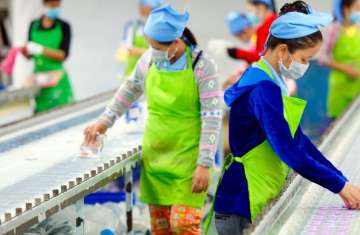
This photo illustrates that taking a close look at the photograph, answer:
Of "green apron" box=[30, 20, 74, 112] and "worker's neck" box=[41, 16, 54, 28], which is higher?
"worker's neck" box=[41, 16, 54, 28]

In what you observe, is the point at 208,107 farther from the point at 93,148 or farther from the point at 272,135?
the point at 272,135

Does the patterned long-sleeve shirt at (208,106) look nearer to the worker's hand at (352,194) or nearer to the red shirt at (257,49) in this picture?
the worker's hand at (352,194)

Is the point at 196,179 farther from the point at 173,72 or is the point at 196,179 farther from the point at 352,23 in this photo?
the point at 352,23

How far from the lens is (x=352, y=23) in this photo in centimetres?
545

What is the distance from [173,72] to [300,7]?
685mm

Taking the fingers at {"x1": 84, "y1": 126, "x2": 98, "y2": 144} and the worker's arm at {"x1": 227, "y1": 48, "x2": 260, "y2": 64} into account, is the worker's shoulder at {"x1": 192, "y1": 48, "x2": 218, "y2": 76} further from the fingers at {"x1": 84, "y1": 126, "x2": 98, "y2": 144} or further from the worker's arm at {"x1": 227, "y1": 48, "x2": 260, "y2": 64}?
the worker's arm at {"x1": 227, "y1": 48, "x2": 260, "y2": 64}

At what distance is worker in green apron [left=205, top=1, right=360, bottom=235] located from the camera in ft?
6.79

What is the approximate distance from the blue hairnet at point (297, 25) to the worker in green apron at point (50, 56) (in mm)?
3048

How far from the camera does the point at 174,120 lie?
9.29 feet

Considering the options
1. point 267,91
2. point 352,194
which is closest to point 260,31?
point 267,91

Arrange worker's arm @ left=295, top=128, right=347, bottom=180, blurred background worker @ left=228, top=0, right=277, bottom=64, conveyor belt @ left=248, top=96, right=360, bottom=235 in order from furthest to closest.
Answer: blurred background worker @ left=228, top=0, right=277, bottom=64
worker's arm @ left=295, top=128, right=347, bottom=180
conveyor belt @ left=248, top=96, right=360, bottom=235

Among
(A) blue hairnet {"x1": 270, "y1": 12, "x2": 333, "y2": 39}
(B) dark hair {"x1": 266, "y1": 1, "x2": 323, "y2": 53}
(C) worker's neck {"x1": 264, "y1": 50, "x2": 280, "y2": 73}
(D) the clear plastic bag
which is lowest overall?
(D) the clear plastic bag

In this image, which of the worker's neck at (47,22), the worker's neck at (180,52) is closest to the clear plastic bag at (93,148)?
the worker's neck at (180,52)

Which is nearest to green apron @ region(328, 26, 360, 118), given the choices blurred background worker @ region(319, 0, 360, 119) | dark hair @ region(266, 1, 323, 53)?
blurred background worker @ region(319, 0, 360, 119)
